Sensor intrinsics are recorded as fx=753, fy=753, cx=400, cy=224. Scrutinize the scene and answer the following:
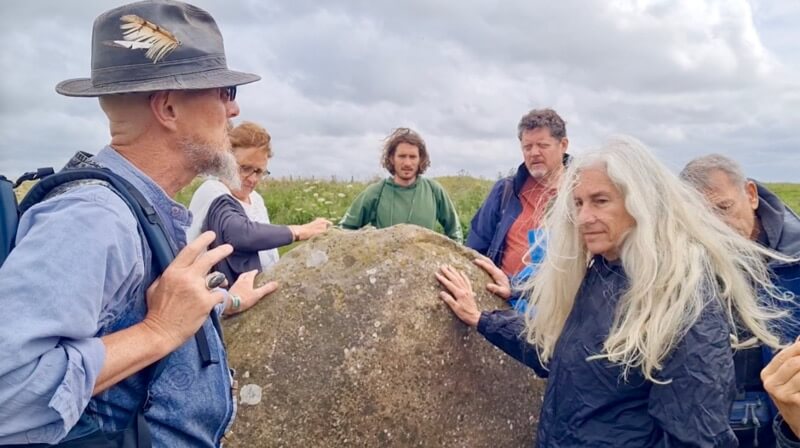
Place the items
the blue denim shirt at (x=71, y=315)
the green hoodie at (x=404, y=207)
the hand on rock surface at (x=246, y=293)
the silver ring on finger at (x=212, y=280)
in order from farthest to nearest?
1. the green hoodie at (x=404, y=207)
2. the hand on rock surface at (x=246, y=293)
3. the silver ring on finger at (x=212, y=280)
4. the blue denim shirt at (x=71, y=315)

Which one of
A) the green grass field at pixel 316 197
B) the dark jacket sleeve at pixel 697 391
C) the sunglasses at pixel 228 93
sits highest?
the sunglasses at pixel 228 93

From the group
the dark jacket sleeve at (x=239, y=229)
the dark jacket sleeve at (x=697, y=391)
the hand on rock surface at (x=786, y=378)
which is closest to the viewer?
the hand on rock surface at (x=786, y=378)

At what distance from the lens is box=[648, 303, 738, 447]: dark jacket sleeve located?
3113mm

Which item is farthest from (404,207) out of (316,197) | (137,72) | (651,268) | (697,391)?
(316,197)

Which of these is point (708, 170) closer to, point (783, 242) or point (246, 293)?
point (783, 242)

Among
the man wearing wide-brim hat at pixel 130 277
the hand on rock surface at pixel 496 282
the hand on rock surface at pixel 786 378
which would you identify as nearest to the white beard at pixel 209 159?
the man wearing wide-brim hat at pixel 130 277

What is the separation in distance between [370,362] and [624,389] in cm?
138

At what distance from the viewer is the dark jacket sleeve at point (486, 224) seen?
6.36 metres

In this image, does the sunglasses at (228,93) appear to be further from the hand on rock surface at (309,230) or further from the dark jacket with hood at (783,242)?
the dark jacket with hood at (783,242)

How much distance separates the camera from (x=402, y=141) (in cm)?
718

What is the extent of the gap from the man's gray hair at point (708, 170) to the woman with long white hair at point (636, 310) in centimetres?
81

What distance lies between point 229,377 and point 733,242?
8.47ft

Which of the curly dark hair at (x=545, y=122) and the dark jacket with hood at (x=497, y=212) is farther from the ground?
the curly dark hair at (x=545, y=122)

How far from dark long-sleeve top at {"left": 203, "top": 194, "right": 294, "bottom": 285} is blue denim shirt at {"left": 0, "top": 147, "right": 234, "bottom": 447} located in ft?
6.92
